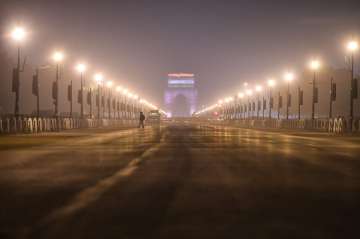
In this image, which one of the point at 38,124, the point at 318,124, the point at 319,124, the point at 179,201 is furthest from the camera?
the point at 318,124

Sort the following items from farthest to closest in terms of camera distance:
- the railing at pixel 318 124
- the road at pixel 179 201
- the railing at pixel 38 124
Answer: the railing at pixel 318 124, the railing at pixel 38 124, the road at pixel 179 201

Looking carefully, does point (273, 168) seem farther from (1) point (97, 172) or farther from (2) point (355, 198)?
(2) point (355, 198)

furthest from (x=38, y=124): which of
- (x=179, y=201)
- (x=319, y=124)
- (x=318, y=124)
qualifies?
(x=179, y=201)

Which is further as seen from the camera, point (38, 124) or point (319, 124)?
point (319, 124)

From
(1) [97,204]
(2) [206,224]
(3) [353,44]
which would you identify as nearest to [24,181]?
(1) [97,204]

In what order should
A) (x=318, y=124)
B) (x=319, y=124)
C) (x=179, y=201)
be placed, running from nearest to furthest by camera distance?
1. (x=179, y=201)
2. (x=319, y=124)
3. (x=318, y=124)

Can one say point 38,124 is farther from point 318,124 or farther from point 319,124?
point 318,124

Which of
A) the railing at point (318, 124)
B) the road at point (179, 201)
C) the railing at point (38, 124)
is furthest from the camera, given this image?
the railing at point (318, 124)

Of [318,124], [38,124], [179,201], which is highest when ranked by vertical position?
[38,124]

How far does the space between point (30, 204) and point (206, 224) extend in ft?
8.79

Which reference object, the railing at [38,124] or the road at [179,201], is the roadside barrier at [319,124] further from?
the road at [179,201]

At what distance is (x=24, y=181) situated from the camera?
1078 centimetres

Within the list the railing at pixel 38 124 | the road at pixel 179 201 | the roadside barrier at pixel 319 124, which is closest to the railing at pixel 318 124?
the roadside barrier at pixel 319 124

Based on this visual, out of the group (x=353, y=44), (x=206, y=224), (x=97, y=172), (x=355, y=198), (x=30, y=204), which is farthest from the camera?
(x=353, y=44)
